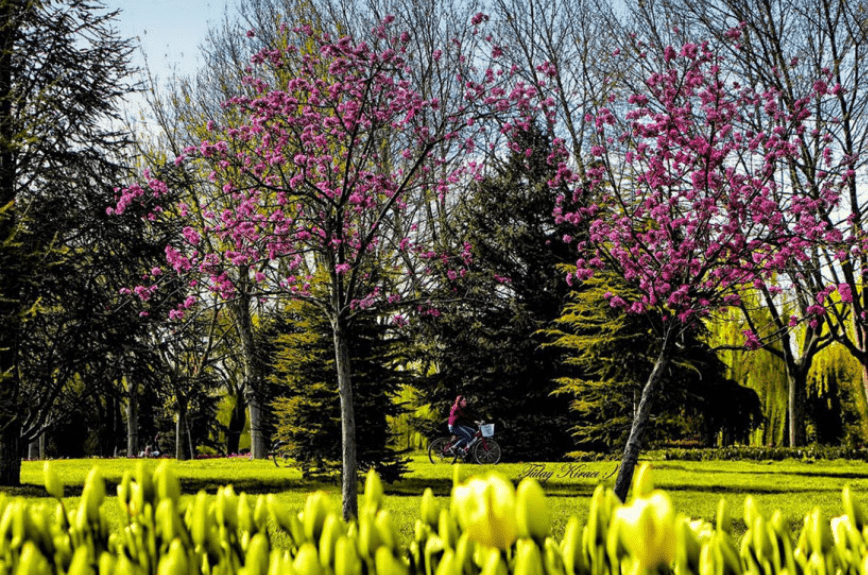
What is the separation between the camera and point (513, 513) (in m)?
1.18

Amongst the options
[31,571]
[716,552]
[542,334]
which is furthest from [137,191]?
[542,334]

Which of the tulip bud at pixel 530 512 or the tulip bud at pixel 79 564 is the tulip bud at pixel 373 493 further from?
the tulip bud at pixel 79 564

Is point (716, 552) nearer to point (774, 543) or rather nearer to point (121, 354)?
point (774, 543)

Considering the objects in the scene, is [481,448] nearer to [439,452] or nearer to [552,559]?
[439,452]

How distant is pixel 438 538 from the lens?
4.66 ft

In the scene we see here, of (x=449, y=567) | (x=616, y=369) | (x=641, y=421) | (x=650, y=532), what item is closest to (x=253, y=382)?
(x=616, y=369)

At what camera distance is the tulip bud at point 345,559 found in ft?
4.02

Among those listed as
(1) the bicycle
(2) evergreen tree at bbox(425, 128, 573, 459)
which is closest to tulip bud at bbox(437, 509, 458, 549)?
(1) the bicycle

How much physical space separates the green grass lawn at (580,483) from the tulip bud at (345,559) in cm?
529

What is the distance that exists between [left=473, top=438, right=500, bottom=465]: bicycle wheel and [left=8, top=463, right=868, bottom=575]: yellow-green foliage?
13.9 m

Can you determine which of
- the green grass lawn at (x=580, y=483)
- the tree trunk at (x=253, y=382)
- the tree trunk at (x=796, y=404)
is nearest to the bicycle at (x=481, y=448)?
the green grass lawn at (x=580, y=483)

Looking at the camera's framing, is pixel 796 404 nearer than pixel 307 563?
No

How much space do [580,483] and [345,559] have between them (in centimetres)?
1175

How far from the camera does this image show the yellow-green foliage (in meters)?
1.17
